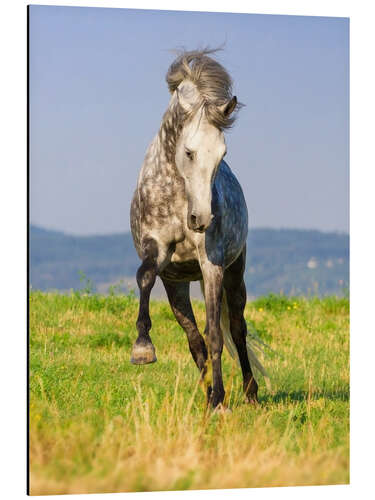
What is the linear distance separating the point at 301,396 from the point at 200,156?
10.7 feet

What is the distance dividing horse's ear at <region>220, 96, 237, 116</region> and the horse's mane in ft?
0.08

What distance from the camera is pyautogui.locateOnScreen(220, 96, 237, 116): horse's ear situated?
6223 mm

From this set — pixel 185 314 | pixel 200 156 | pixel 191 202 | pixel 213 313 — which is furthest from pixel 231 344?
pixel 200 156

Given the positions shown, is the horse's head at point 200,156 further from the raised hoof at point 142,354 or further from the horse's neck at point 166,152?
the raised hoof at point 142,354

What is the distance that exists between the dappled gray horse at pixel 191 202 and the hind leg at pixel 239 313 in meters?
0.65

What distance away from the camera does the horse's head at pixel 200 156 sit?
606 cm

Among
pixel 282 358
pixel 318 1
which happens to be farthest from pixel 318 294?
pixel 318 1

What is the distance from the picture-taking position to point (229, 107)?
6242 millimetres

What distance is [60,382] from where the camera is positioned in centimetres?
826

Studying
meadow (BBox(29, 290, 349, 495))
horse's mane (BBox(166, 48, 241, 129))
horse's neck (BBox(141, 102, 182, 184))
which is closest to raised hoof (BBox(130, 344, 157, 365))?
meadow (BBox(29, 290, 349, 495))

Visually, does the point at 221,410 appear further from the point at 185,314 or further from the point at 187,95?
the point at 187,95

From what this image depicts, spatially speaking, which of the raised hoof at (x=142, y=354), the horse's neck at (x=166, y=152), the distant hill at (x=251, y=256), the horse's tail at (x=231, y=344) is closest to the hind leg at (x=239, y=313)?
the horse's tail at (x=231, y=344)

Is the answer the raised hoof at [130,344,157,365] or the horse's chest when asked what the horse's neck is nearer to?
the horse's chest
